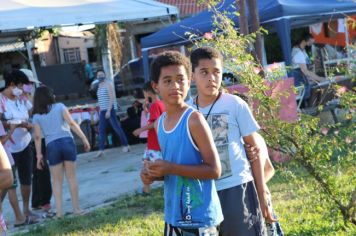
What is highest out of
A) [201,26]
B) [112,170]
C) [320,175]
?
[201,26]

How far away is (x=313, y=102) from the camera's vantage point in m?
11.1

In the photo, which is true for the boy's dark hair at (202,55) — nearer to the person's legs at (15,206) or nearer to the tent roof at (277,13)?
the person's legs at (15,206)

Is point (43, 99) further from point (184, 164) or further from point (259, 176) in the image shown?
point (184, 164)

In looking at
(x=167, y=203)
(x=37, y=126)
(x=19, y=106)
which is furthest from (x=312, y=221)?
(x=19, y=106)

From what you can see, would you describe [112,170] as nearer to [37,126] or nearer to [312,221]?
[37,126]

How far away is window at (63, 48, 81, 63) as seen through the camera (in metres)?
38.5

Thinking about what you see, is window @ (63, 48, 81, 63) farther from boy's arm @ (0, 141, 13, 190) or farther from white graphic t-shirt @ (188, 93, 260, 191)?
boy's arm @ (0, 141, 13, 190)

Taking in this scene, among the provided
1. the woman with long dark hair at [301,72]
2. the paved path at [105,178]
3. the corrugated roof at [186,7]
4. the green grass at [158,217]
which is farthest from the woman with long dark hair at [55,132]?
the corrugated roof at [186,7]

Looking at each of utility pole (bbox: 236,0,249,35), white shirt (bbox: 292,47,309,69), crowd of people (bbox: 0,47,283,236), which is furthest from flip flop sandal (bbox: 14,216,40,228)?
white shirt (bbox: 292,47,309,69)

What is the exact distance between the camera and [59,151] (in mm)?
7230

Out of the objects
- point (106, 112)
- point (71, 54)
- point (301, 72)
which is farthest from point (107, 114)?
point (71, 54)

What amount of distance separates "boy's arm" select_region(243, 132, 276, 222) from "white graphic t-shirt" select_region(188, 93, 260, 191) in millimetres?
53

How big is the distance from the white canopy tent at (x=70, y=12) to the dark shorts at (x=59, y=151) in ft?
14.7

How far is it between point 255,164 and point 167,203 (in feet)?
2.14
